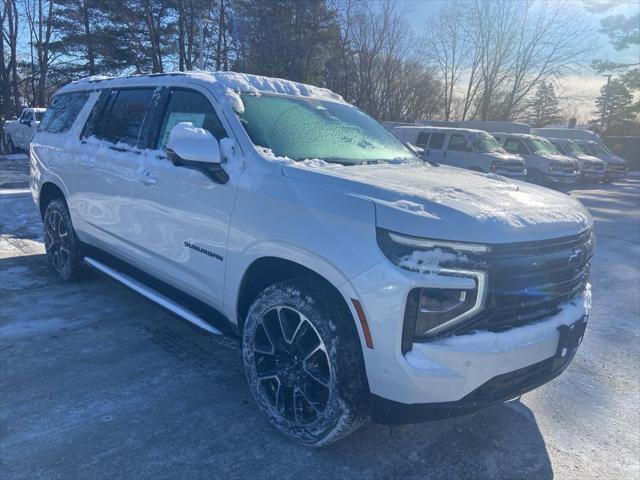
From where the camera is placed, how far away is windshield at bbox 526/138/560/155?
→ 1873cm

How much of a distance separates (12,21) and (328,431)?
1402 inches

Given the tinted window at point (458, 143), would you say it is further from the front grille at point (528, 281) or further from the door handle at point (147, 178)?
the front grille at point (528, 281)

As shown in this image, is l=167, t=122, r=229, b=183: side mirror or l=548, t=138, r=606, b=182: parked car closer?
l=167, t=122, r=229, b=183: side mirror

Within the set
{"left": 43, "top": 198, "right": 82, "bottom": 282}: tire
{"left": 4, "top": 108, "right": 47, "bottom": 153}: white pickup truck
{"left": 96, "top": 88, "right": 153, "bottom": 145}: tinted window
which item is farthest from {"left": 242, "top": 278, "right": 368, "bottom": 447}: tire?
{"left": 4, "top": 108, "right": 47, "bottom": 153}: white pickup truck

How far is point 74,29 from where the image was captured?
99.6 ft

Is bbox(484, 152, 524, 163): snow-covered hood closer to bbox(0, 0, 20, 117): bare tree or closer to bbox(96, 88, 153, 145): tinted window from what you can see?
bbox(96, 88, 153, 145): tinted window

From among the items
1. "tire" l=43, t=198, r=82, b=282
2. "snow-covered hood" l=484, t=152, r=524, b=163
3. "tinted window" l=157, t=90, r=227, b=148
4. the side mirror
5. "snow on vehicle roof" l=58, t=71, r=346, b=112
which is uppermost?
"snow on vehicle roof" l=58, t=71, r=346, b=112

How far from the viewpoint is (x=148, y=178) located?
369 cm

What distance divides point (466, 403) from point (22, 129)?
22.5m

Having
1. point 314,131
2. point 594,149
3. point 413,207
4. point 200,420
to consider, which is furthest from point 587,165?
point 200,420

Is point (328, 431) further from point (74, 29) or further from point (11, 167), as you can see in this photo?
point (74, 29)

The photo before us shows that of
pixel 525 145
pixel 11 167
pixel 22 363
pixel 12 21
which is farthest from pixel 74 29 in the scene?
pixel 22 363

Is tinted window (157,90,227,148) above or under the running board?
above

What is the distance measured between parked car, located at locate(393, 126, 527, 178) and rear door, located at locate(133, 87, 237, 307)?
1279cm
